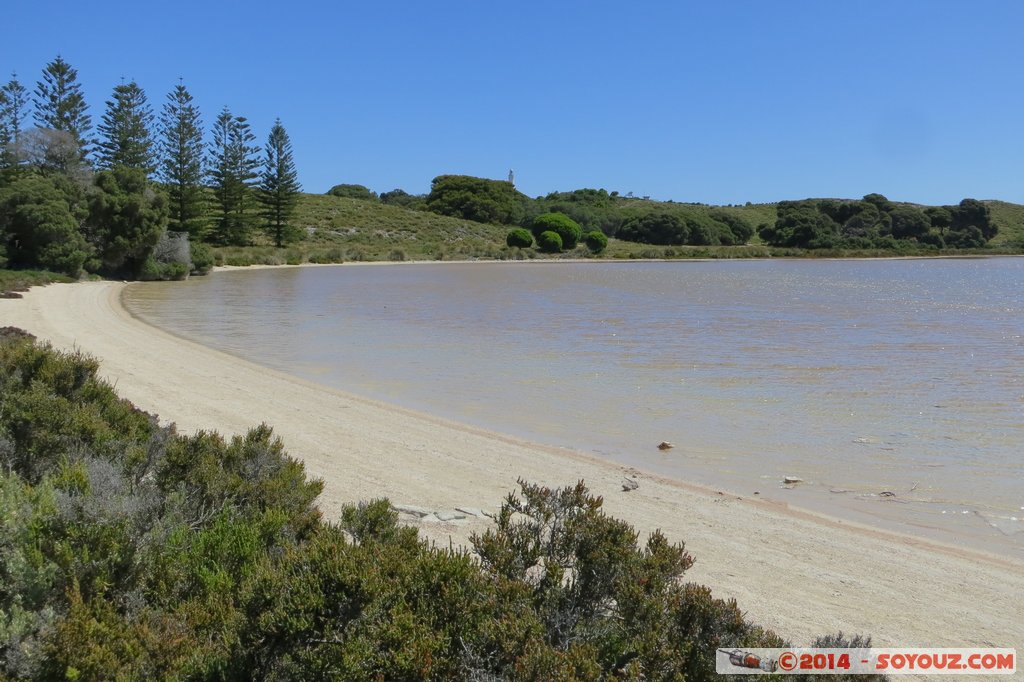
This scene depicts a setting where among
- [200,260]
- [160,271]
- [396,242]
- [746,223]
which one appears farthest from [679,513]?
[746,223]

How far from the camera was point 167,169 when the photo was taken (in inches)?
1665

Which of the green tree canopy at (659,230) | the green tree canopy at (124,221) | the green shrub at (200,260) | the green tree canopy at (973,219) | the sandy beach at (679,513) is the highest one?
the green tree canopy at (973,219)

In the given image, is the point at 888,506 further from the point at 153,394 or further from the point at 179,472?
the point at 153,394

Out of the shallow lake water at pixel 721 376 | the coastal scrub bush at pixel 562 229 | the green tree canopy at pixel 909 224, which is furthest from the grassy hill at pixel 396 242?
the shallow lake water at pixel 721 376

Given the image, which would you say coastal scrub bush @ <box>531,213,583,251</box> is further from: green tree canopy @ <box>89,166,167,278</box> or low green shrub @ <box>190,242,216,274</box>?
green tree canopy @ <box>89,166,167,278</box>

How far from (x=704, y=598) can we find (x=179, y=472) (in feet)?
8.82

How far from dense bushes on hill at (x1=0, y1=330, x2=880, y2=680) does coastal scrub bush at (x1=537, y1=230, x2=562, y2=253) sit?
185ft

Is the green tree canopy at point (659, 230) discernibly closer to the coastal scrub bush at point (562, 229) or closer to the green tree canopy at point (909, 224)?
the coastal scrub bush at point (562, 229)

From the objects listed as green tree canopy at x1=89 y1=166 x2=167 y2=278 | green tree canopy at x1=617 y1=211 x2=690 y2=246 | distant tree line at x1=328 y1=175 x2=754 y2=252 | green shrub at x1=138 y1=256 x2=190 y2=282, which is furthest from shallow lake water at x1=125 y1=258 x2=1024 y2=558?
green tree canopy at x1=617 y1=211 x2=690 y2=246

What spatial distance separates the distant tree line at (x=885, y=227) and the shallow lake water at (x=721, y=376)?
5024cm

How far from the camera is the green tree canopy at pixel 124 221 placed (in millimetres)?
28812

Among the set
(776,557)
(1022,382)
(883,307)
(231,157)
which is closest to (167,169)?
(231,157)

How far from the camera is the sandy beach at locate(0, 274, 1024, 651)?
387cm

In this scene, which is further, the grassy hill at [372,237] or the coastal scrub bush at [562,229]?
the coastal scrub bush at [562,229]
